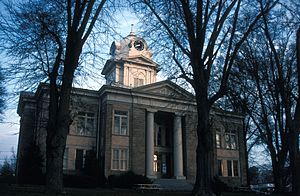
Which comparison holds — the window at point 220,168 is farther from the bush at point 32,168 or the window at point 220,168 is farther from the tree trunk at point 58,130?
the tree trunk at point 58,130

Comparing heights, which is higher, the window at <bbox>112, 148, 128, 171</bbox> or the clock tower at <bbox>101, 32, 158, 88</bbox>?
the clock tower at <bbox>101, 32, 158, 88</bbox>

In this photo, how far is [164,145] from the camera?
126 ft

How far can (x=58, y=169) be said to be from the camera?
12422 millimetres

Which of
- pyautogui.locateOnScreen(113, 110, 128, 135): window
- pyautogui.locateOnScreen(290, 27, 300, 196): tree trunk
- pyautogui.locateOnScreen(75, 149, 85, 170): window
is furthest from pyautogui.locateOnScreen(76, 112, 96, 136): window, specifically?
pyautogui.locateOnScreen(290, 27, 300, 196): tree trunk

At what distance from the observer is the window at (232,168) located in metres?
40.7

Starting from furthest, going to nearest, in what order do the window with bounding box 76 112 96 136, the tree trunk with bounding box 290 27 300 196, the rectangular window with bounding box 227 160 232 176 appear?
1. the rectangular window with bounding box 227 160 232 176
2. the window with bounding box 76 112 96 136
3. the tree trunk with bounding box 290 27 300 196

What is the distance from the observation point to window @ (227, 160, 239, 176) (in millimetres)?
40694

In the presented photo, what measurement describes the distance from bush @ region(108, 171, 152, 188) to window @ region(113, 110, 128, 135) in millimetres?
4729

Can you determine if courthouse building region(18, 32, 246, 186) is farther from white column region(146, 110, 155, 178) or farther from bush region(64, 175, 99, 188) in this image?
bush region(64, 175, 99, 188)

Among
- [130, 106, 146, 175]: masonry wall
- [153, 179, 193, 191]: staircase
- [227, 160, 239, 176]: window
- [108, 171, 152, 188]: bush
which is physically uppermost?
[130, 106, 146, 175]: masonry wall

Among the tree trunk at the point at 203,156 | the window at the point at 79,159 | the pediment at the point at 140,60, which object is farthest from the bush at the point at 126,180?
the pediment at the point at 140,60

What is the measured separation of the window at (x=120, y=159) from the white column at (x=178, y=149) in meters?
5.88

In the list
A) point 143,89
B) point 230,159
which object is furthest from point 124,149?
point 230,159

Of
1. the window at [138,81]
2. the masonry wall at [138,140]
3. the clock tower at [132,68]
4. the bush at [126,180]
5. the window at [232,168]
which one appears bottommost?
the bush at [126,180]
